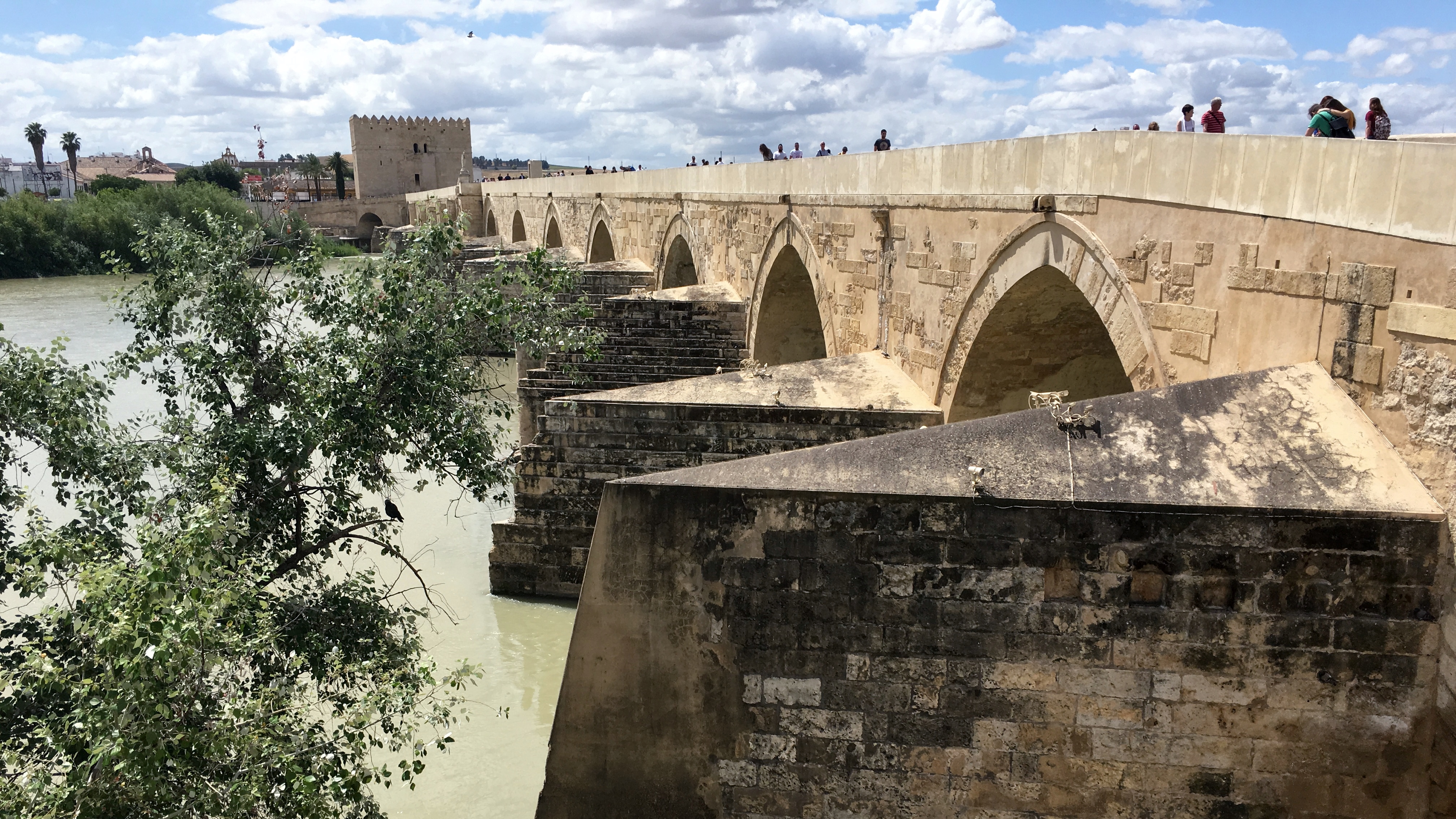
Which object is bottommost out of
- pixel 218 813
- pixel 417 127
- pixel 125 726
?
pixel 218 813

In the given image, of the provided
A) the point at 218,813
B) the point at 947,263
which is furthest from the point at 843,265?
the point at 218,813

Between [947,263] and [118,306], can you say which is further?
[947,263]

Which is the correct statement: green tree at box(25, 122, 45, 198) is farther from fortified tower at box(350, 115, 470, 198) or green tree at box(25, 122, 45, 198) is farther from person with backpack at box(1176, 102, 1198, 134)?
person with backpack at box(1176, 102, 1198, 134)

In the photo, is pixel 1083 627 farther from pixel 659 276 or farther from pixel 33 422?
pixel 659 276

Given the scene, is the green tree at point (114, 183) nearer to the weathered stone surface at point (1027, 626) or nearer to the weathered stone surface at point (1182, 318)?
the weathered stone surface at point (1027, 626)

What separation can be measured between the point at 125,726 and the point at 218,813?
0.39 m

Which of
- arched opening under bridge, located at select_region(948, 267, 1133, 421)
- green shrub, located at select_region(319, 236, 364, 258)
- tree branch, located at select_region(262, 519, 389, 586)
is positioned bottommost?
tree branch, located at select_region(262, 519, 389, 586)

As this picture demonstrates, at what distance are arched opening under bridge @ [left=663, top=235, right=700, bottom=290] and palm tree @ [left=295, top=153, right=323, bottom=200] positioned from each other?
42.1 m

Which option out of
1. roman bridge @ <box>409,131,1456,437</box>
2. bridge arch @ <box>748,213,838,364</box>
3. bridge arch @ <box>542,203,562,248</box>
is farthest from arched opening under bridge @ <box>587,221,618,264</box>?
roman bridge @ <box>409,131,1456,437</box>

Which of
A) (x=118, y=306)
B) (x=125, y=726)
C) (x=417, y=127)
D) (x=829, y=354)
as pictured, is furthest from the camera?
(x=417, y=127)

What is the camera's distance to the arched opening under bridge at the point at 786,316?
395 inches

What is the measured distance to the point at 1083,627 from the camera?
3217 millimetres

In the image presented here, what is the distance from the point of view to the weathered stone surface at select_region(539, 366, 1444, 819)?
3.07m

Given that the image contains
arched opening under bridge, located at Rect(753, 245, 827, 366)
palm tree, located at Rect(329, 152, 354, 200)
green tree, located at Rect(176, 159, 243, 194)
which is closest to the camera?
arched opening under bridge, located at Rect(753, 245, 827, 366)
